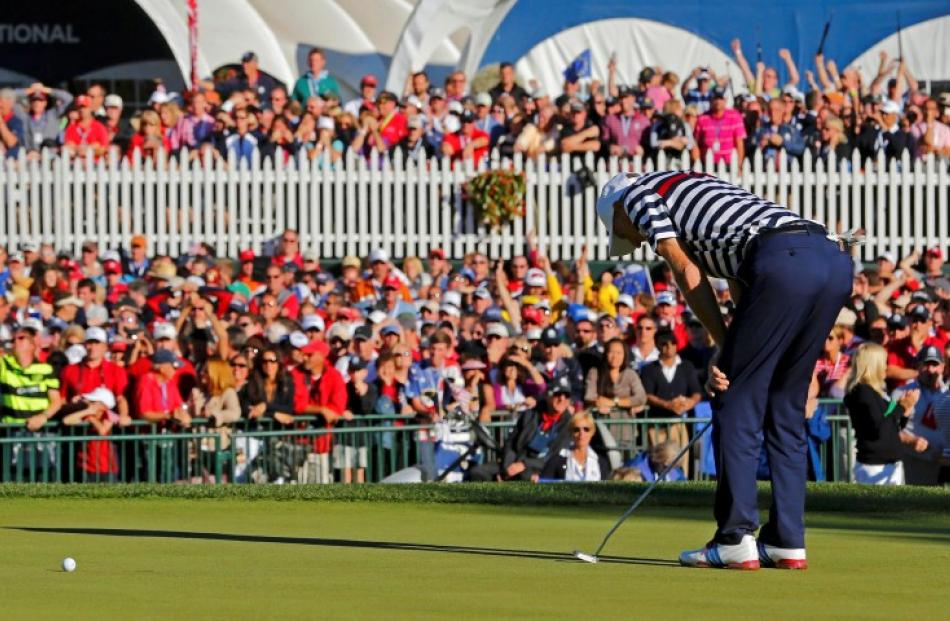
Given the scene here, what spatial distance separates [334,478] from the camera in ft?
52.1

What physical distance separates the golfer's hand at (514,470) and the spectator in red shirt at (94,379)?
3651 millimetres

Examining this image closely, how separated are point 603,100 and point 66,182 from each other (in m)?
6.46

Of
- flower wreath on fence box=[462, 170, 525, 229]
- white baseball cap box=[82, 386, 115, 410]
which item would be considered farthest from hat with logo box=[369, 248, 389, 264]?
white baseball cap box=[82, 386, 115, 410]

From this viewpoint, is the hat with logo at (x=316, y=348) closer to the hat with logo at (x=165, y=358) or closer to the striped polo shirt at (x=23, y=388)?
the hat with logo at (x=165, y=358)

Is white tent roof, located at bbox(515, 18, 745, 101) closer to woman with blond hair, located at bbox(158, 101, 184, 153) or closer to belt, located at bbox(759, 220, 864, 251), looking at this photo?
woman with blond hair, located at bbox(158, 101, 184, 153)

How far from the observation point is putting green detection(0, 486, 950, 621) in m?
6.66

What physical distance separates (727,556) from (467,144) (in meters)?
16.9

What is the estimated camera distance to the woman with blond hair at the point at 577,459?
15.0 meters

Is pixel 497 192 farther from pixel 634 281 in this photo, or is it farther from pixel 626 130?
pixel 634 281

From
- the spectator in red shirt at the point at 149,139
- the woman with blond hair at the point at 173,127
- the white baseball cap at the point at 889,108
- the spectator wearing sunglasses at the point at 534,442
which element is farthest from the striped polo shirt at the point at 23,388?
the white baseball cap at the point at 889,108

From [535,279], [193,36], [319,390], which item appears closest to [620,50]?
[193,36]

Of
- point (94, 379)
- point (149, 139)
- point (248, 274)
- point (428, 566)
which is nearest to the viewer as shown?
point (428, 566)

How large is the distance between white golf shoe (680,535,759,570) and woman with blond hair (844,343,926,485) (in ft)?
23.3

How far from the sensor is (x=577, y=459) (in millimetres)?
15148
